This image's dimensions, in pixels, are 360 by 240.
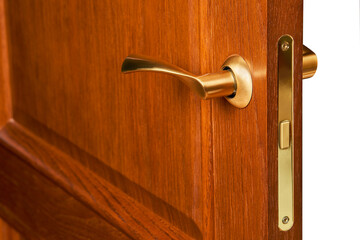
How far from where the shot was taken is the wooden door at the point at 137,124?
49 centimetres

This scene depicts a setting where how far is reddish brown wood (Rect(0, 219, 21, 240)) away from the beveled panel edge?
14cm

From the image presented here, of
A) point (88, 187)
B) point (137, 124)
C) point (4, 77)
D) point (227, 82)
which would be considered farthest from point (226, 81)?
point (4, 77)

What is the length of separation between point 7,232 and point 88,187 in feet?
1.06

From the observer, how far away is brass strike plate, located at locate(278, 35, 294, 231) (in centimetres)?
48

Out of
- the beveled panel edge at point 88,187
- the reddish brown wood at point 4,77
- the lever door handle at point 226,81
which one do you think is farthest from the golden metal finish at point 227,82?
the reddish brown wood at point 4,77

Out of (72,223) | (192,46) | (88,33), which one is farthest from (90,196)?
(192,46)

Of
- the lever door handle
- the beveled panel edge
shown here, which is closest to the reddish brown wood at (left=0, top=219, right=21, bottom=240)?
the beveled panel edge

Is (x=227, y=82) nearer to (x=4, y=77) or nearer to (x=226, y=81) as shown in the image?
(x=226, y=81)

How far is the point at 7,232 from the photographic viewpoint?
1007mm

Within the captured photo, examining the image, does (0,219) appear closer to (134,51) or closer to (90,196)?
(90,196)
